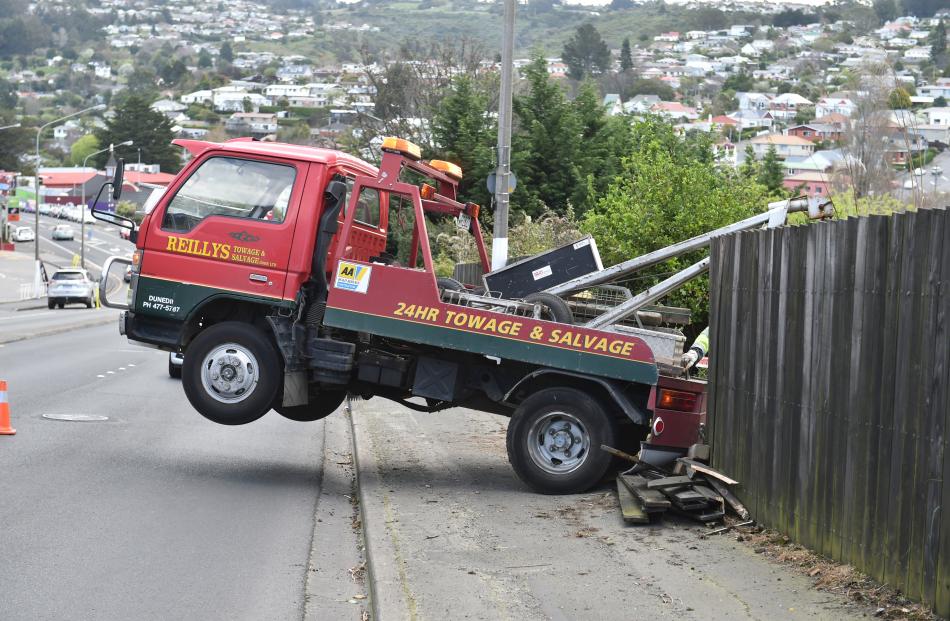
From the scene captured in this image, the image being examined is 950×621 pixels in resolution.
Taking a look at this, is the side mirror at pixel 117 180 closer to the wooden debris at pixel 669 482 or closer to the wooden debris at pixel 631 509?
the wooden debris at pixel 631 509

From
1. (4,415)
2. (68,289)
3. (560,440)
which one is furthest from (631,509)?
(68,289)

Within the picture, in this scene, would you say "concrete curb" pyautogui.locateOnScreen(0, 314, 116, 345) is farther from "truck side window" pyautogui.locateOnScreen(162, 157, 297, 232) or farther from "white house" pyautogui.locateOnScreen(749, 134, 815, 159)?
"white house" pyautogui.locateOnScreen(749, 134, 815, 159)

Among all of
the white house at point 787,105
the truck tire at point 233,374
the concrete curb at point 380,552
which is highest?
the white house at point 787,105

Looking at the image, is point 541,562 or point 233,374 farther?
point 233,374

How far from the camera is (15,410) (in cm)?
1451

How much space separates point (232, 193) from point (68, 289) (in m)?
43.3

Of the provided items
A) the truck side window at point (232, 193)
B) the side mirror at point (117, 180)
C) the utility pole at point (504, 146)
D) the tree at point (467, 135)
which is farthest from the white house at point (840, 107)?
the side mirror at point (117, 180)

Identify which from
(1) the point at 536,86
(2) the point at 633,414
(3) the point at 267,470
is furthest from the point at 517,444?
(1) the point at 536,86

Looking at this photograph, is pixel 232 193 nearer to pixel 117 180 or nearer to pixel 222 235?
pixel 222 235

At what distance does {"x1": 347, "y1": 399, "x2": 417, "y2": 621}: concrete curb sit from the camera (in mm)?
6742

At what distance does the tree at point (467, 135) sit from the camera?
34719mm

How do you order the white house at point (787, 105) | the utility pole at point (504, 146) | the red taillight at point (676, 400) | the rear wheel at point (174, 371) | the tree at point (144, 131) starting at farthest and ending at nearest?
the white house at point (787, 105) → the tree at point (144, 131) → the rear wheel at point (174, 371) → the utility pole at point (504, 146) → the red taillight at point (676, 400)

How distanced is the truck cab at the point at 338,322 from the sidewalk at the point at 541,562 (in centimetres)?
75

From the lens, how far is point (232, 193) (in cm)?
1118
